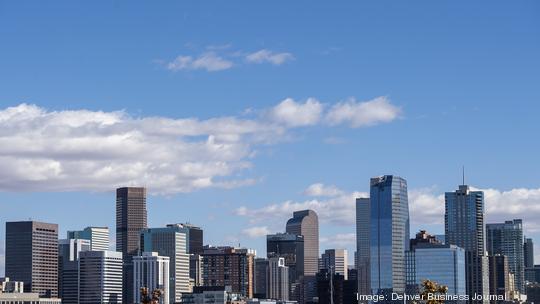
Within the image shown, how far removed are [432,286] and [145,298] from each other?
1395 cm

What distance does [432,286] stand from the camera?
2313 inches

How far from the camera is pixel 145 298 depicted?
58.7 meters
